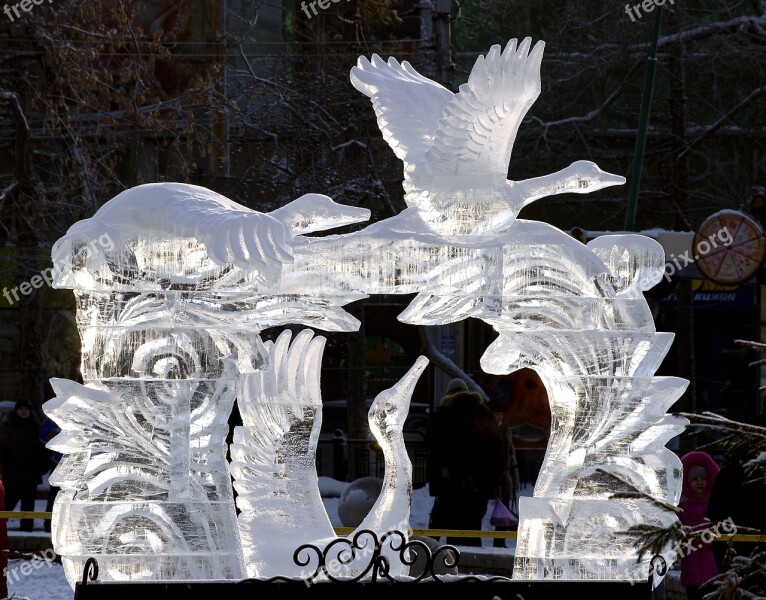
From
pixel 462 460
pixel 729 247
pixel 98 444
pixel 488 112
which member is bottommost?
pixel 462 460

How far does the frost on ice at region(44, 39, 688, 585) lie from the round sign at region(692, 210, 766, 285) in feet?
16.3

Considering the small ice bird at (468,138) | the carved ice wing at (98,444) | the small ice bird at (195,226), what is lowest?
the carved ice wing at (98,444)

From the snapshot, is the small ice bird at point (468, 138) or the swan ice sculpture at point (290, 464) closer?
the small ice bird at point (468, 138)

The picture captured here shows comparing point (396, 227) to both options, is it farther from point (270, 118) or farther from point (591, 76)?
point (591, 76)

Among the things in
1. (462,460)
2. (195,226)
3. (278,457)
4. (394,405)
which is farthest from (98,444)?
(462,460)

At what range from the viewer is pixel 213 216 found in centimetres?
615

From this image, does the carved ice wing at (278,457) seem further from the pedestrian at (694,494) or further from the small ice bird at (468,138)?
the pedestrian at (694,494)

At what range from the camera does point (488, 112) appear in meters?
5.95

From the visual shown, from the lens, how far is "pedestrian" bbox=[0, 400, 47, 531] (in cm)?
1070

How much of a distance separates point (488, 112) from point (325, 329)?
4.09 ft

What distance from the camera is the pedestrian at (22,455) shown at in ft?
35.1

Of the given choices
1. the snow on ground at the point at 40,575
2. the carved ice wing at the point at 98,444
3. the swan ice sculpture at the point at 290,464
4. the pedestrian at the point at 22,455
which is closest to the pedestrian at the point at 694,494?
the snow on ground at the point at 40,575

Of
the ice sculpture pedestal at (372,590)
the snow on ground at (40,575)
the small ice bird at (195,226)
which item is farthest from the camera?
the snow on ground at (40,575)

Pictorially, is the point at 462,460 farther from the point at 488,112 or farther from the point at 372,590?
the point at 488,112
